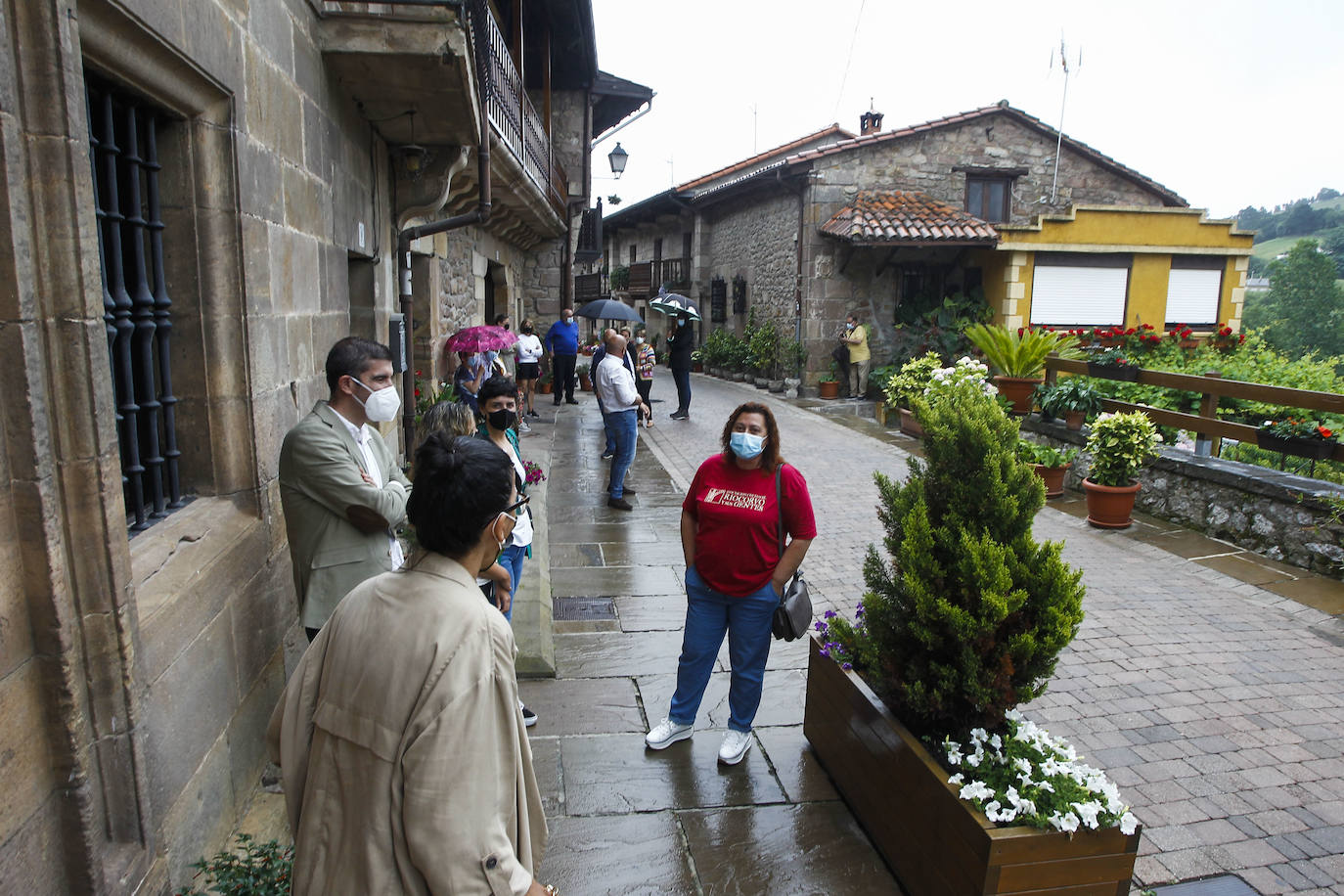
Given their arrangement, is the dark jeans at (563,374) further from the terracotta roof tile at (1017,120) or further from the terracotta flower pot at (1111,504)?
the terracotta flower pot at (1111,504)

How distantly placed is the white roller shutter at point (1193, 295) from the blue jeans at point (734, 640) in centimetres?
1810

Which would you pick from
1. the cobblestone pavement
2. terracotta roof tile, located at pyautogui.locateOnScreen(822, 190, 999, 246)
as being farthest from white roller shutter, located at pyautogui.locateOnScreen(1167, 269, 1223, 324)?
the cobblestone pavement

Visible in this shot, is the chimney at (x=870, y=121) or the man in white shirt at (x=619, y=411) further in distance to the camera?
the chimney at (x=870, y=121)

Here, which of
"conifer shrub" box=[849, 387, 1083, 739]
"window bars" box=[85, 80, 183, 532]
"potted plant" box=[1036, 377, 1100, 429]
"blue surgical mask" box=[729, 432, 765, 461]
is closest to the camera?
"window bars" box=[85, 80, 183, 532]

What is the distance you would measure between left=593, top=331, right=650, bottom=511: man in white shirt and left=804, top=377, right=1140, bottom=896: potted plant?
5017 millimetres

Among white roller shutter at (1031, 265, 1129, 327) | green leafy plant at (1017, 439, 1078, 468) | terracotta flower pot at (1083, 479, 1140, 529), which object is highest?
white roller shutter at (1031, 265, 1129, 327)

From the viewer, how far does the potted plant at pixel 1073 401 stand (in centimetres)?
961

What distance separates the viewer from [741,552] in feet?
11.4

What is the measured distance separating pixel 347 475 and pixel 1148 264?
19.0 metres

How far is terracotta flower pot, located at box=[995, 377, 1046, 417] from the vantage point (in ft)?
35.3

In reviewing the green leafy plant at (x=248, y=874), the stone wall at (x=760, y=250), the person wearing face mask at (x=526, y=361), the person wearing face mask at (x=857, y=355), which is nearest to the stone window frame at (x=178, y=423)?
the green leafy plant at (x=248, y=874)

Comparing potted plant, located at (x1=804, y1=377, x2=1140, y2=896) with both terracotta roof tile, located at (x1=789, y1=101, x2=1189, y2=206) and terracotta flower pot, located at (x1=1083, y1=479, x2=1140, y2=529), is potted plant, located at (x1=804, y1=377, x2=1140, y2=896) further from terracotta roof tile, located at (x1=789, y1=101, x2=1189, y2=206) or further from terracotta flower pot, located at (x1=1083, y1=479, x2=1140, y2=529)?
terracotta roof tile, located at (x1=789, y1=101, x2=1189, y2=206)

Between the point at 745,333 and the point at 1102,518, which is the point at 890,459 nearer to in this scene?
the point at 1102,518

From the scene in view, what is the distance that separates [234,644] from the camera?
3066 mm
